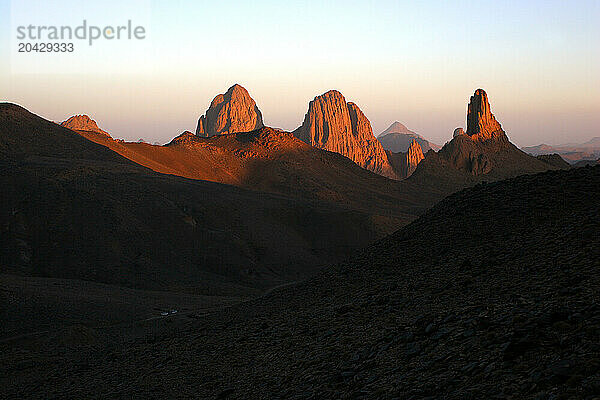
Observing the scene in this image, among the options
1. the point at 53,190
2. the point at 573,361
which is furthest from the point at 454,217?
the point at 53,190

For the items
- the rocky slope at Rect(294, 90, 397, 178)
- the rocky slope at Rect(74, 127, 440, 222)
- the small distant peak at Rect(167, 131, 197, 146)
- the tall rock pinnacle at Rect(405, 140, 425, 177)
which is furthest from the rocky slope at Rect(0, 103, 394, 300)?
the tall rock pinnacle at Rect(405, 140, 425, 177)

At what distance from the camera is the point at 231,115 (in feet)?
572

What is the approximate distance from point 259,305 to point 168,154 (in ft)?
253

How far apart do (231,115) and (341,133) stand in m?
34.7

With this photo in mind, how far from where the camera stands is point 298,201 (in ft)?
219

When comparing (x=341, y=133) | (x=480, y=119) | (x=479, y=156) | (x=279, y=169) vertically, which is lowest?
(x=279, y=169)

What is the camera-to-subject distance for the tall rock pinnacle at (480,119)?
117062 mm

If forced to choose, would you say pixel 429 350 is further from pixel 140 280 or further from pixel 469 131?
pixel 469 131

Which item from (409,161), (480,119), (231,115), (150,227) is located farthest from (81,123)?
(150,227)

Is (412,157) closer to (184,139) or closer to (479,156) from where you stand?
(479,156)

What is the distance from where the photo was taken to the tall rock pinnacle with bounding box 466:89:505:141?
4609 inches

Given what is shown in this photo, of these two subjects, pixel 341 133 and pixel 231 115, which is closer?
pixel 231 115

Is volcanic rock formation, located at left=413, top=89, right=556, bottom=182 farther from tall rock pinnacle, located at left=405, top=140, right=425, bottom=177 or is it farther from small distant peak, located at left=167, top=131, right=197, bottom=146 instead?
tall rock pinnacle, located at left=405, top=140, right=425, bottom=177

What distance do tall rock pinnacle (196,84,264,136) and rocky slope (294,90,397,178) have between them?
14.9m
